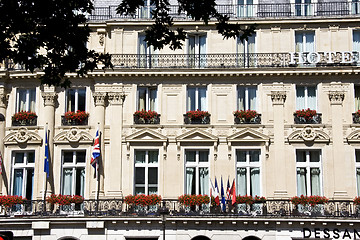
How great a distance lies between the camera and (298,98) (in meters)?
32.6

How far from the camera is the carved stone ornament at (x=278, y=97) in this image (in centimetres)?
3231

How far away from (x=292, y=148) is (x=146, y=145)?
7.36 meters

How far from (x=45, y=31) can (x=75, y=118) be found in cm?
1643

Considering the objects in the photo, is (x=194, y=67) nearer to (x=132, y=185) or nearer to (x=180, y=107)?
(x=180, y=107)

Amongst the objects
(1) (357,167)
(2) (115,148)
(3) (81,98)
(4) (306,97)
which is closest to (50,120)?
(3) (81,98)

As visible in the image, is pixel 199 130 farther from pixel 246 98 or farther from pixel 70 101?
pixel 70 101

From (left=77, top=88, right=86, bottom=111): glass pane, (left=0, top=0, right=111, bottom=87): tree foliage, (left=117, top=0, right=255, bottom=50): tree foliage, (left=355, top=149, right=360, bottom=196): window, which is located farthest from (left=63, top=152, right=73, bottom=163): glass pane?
(left=117, top=0, right=255, bottom=50): tree foliage

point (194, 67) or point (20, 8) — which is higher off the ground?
point (194, 67)

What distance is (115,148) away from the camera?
3225cm

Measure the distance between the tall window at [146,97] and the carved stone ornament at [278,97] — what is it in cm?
608

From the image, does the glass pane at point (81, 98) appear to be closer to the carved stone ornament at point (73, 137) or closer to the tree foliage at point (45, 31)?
the carved stone ornament at point (73, 137)

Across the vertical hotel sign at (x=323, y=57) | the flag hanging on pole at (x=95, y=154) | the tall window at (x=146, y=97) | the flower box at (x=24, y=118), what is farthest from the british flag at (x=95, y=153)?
the vertical hotel sign at (x=323, y=57)

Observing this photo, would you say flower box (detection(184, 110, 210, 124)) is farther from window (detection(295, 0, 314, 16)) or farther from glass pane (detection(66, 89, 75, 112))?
window (detection(295, 0, 314, 16))

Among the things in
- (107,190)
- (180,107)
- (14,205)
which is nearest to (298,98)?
(180,107)
